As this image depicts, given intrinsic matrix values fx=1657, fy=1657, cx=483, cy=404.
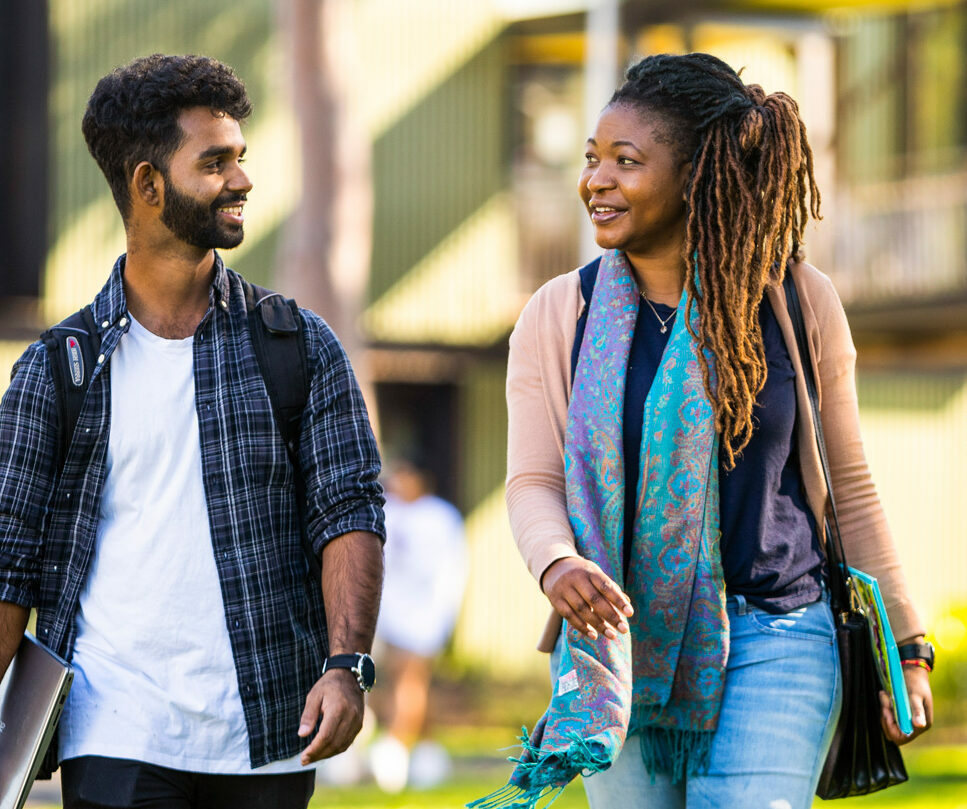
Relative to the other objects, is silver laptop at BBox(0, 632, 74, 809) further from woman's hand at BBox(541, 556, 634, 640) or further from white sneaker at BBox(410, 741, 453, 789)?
white sneaker at BBox(410, 741, 453, 789)

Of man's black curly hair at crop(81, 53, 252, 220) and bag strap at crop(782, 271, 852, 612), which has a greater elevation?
man's black curly hair at crop(81, 53, 252, 220)

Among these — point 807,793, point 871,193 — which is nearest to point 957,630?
point 871,193

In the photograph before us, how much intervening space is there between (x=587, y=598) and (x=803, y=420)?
714mm

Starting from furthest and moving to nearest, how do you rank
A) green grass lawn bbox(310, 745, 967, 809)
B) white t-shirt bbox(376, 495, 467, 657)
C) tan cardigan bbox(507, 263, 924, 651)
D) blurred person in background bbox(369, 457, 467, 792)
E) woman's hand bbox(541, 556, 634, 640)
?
white t-shirt bbox(376, 495, 467, 657) → blurred person in background bbox(369, 457, 467, 792) → green grass lawn bbox(310, 745, 967, 809) → tan cardigan bbox(507, 263, 924, 651) → woman's hand bbox(541, 556, 634, 640)

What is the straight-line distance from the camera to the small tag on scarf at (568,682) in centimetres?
355

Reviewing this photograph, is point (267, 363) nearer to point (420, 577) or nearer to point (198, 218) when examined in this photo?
point (198, 218)

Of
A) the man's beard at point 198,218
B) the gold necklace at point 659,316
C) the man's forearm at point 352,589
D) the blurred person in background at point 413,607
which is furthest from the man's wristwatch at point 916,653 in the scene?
the blurred person in background at point 413,607

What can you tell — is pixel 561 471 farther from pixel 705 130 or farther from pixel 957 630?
pixel 957 630

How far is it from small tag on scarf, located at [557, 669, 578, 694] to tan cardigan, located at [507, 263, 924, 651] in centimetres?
23

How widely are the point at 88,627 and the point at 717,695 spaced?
140cm

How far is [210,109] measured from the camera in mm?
3803

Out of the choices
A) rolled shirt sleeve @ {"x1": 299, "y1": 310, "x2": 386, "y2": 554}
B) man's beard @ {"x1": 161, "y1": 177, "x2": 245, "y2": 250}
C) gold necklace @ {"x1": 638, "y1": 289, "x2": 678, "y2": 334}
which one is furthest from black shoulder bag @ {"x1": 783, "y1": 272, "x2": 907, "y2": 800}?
man's beard @ {"x1": 161, "y1": 177, "x2": 245, "y2": 250}

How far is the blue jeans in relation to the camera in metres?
3.57

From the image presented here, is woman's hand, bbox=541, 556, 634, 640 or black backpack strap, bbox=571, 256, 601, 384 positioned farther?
black backpack strap, bbox=571, 256, 601, 384
